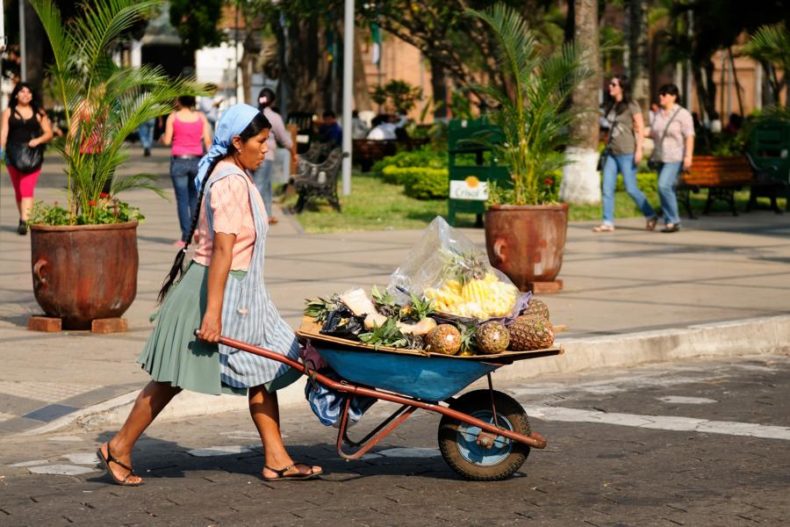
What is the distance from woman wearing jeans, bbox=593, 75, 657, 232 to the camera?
1747 centimetres

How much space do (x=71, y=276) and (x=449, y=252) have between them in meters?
4.41

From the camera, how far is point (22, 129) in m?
17.0

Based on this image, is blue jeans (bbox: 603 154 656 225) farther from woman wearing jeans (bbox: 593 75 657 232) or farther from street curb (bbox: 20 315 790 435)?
street curb (bbox: 20 315 790 435)

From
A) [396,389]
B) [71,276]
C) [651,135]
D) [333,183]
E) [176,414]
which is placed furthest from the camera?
[333,183]

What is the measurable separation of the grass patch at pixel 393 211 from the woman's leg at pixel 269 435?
11575 millimetres

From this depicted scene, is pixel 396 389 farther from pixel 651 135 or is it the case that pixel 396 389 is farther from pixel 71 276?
pixel 651 135

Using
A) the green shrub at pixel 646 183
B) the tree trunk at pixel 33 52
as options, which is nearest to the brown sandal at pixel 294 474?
the green shrub at pixel 646 183

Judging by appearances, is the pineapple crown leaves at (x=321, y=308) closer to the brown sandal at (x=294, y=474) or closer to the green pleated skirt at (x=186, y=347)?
the green pleated skirt at (x=186, y=347)

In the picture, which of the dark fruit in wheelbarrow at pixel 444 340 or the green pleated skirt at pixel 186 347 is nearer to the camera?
the dark fruit in wheelbarrow at pixel 444 340

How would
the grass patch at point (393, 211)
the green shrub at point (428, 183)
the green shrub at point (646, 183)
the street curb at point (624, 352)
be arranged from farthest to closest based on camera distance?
the green shrub at point (428, 183), the green shrub at point (646, 183), the grass patch at point (393, 211), the street curb at point (624, 352)

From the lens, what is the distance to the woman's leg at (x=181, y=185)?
15.8 metres

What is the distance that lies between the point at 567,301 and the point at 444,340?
5981 millimetres

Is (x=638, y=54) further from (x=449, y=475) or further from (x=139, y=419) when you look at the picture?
(x=139, y=419)

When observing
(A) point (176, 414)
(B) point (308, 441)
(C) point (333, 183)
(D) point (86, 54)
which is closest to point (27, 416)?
(A) point (176, 414)
